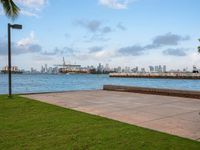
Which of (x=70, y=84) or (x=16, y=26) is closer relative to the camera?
(x=16, y=26)

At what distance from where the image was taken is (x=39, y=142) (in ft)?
17.6

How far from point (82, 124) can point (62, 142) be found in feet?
5.47

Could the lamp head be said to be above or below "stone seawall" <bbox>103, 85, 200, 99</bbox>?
above

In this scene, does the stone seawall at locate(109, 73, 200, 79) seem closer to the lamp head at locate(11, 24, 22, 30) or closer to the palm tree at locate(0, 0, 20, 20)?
the palm tree at locate(0, 0, 20, 20)

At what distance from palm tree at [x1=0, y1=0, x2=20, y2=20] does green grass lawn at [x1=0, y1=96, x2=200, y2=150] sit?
9.11 metres

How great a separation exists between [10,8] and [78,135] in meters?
11.8

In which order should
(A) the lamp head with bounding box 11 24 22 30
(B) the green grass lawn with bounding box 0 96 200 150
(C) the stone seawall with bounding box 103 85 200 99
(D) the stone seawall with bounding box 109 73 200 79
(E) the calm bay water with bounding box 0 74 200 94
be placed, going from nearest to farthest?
(B) the green grass lawn with bounding box 0 96 200 150, (A) the lamp head with bounding box 11 24 22 30, (C) the stone seawall with bounding box 103 85 200 99, (E) the calm bay water with bounding box 0 74 200 94, (D) the stone seawall with bounding box 109 73 200 79

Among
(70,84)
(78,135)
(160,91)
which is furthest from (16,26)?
(70,84)

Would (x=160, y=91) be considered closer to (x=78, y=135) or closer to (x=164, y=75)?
(x=78, y=135)

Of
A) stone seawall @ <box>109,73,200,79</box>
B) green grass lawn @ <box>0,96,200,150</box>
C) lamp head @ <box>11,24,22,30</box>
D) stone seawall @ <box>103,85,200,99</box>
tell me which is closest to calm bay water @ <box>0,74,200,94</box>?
stone seawall @ <box>109,73,200,79</box>

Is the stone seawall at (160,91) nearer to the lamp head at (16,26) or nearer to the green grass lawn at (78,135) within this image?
the green grass lawn at (78,135)

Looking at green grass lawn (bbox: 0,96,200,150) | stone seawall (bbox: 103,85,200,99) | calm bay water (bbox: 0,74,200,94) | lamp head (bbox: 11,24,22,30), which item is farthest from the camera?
calm bay water (bbox: 0,74,200,94)

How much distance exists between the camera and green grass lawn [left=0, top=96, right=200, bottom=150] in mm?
5191

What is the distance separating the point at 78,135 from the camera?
5902 mm
